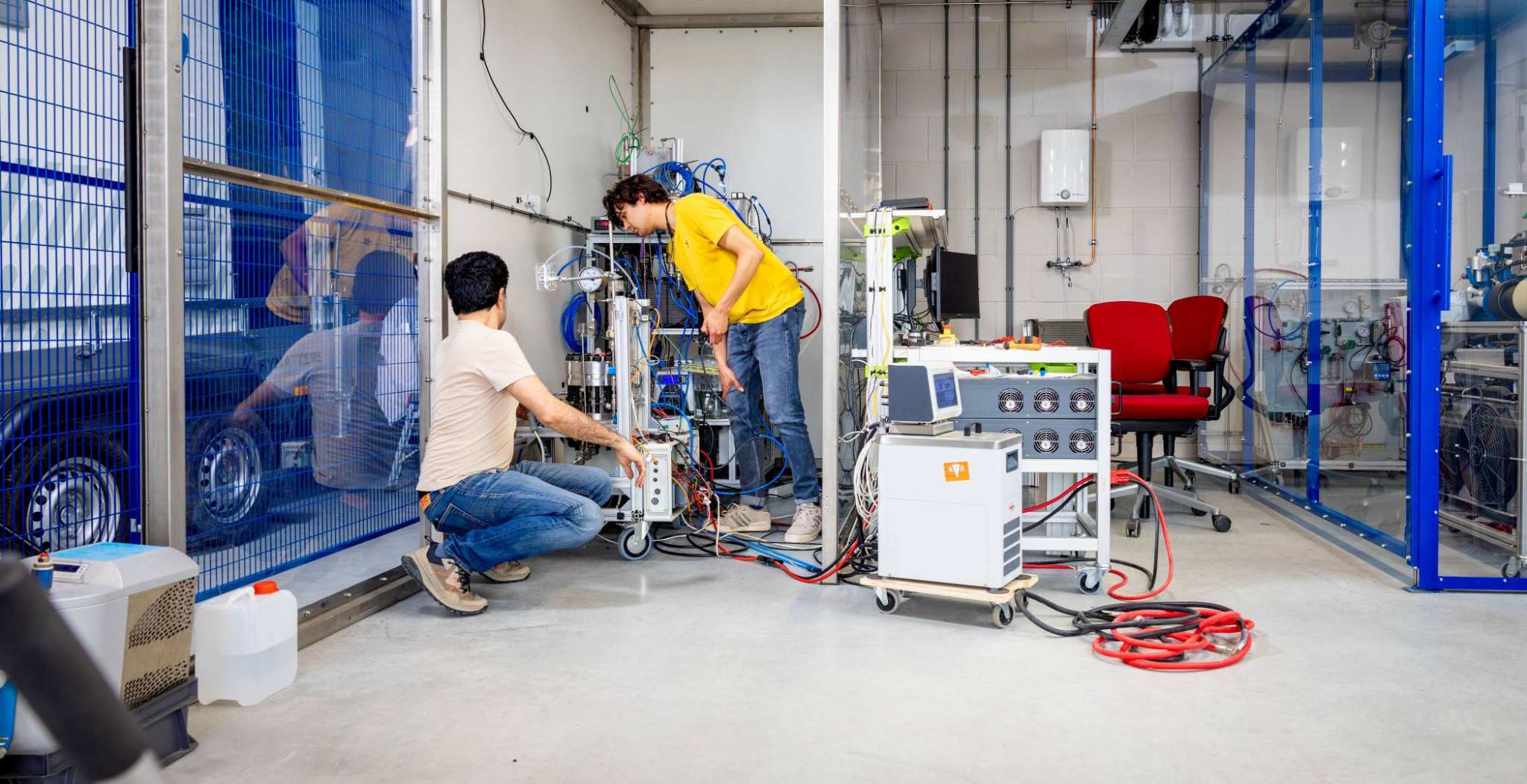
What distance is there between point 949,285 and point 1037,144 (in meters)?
2.59

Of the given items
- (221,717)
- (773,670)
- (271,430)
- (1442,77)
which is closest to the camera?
(221,717)

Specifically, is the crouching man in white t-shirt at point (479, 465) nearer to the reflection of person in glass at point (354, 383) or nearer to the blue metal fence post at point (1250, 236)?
the reflection of person in glass at point (354, 383)

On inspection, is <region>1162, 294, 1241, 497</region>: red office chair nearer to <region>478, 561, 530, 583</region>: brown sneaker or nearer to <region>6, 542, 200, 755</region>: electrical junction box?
<region>478, 561, 530, 583</region>: brown sneaker

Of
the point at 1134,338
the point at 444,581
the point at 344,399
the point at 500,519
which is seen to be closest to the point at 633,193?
the point at 344,399

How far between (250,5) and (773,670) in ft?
6.86

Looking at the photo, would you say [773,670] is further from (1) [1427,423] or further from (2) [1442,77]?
(2) [1442,77]

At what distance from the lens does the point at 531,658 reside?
8.19ft

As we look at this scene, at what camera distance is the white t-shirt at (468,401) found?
2.81m

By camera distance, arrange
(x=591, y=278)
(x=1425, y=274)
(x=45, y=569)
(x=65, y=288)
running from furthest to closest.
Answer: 1. (x=591, y=278)
2. (x=1425, y=274)
3. (x=65, y=288)
4. (x=45, y=569)

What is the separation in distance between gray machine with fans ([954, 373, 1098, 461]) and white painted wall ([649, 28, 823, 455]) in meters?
2.77

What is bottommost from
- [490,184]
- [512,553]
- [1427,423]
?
[512,553]

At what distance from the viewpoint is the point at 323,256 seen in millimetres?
2834

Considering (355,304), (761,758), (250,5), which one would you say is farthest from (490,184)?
(761,758)

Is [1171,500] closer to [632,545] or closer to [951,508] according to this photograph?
[951,508]
